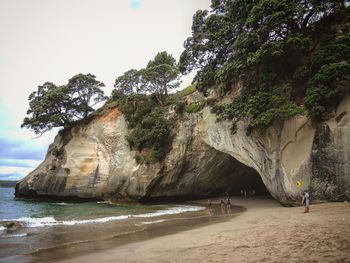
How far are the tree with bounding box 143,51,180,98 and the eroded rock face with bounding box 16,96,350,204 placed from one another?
594 cm

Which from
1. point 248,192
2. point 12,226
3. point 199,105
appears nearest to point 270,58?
point 199,105

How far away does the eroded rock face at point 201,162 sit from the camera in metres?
16.7

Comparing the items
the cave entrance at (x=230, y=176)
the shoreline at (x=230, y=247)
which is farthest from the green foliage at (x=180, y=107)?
the shoreline at (x=230, y=247)

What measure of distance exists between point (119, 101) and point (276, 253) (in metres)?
30.5

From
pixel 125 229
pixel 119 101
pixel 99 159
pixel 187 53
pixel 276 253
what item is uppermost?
pixel 187 53

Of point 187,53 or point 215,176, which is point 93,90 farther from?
point 215,176

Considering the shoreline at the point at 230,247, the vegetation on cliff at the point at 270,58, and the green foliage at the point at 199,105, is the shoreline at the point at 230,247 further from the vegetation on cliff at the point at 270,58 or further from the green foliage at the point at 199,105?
the green foliage at the point at 199,105

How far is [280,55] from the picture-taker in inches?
738

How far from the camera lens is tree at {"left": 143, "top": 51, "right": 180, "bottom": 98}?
33969mm

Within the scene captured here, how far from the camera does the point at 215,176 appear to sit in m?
33.5

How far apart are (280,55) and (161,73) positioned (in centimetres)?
1796

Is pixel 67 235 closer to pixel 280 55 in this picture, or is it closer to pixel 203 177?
pixel 280 55

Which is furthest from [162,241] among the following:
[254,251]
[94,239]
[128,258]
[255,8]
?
[255,8]

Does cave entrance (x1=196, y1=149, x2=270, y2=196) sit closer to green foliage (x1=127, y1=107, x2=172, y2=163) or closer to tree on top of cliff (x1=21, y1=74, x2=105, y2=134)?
green foliage (x1=127, y1=107, x2=172, y2=163)
